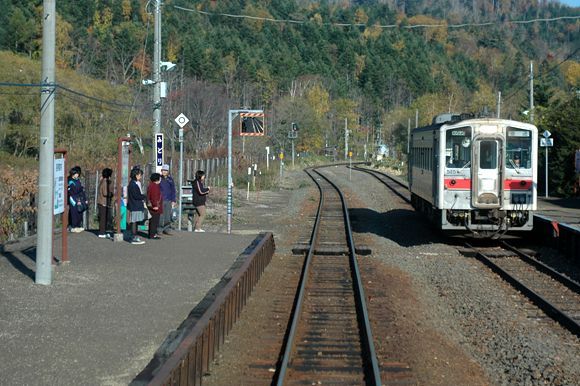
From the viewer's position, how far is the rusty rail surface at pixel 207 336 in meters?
6.95

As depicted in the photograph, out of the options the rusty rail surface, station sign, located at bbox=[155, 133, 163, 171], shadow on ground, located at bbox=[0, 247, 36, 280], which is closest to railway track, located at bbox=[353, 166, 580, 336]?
the rusty rail surface

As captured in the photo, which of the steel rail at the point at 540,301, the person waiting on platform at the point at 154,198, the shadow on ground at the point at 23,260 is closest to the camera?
the steel rail at the point at 540,301

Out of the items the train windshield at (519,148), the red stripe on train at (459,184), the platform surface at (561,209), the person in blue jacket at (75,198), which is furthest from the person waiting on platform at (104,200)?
the platform surface at (561,209)

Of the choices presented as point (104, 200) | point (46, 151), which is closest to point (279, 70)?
point (104, 200)

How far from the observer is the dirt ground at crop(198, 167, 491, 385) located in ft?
27.8

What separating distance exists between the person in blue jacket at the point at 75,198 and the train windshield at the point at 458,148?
8.13 meters

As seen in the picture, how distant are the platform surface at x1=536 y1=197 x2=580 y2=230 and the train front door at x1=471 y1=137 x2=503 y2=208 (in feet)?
13.5

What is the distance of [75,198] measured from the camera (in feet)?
56.0

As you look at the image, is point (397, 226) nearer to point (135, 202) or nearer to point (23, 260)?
point (135, 202)

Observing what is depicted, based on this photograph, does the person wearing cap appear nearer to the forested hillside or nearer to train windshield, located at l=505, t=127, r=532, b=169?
the forested hillside

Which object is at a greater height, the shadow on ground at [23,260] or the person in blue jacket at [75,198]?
the person in blue jacket at [75,198]

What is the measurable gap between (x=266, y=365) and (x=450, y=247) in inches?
465

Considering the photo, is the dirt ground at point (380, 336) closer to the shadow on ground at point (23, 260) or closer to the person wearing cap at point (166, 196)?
the person wearing cap at point (166, 196)

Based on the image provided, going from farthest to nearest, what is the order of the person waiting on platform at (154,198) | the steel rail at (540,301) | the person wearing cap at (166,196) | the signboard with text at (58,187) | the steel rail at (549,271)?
the person wearing cap at (166,196) < the person waiting on platform at (154,198) < the steel rail at (549,271) < the signboard with text at (58,187) < the steel rail at (540,301)
